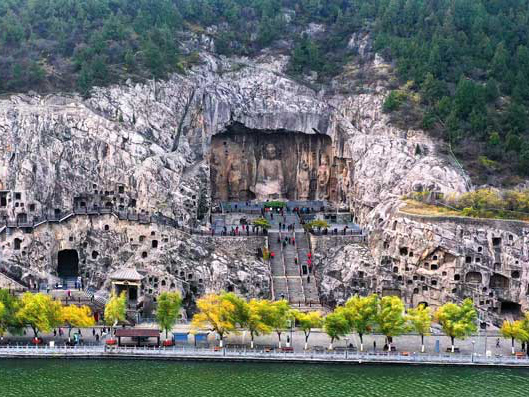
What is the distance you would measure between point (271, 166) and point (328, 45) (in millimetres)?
14525

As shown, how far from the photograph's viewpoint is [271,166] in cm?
9425

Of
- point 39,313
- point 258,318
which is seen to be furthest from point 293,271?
point 39,313

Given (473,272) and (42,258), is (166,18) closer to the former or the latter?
(42,258)

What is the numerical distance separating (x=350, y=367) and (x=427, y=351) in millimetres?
5996

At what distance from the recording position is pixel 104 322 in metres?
70.1

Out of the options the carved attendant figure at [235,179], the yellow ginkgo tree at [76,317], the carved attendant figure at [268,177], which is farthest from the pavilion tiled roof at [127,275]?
the carved attendant figure at [268,177]

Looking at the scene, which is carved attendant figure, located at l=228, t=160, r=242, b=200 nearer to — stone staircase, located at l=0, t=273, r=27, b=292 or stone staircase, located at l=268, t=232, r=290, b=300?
stone staircase, located at l=268, t=232, r=290, b=300

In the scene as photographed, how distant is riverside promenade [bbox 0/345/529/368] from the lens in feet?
208

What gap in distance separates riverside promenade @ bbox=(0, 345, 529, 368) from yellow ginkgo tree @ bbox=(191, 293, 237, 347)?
1.66 metres

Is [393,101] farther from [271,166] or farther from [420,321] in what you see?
[420,321]

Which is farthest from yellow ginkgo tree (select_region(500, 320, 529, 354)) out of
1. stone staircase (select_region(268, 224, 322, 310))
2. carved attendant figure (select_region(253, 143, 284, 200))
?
carved attendant figure (select_region(253, 143, 284, 200))

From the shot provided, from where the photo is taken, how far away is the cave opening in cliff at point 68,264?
7744cm

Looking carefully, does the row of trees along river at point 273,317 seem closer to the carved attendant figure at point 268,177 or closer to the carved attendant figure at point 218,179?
the carved attendant figure at point 218,179

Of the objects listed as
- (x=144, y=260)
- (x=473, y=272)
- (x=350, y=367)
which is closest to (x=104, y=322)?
Result: (x=144, y=260)
